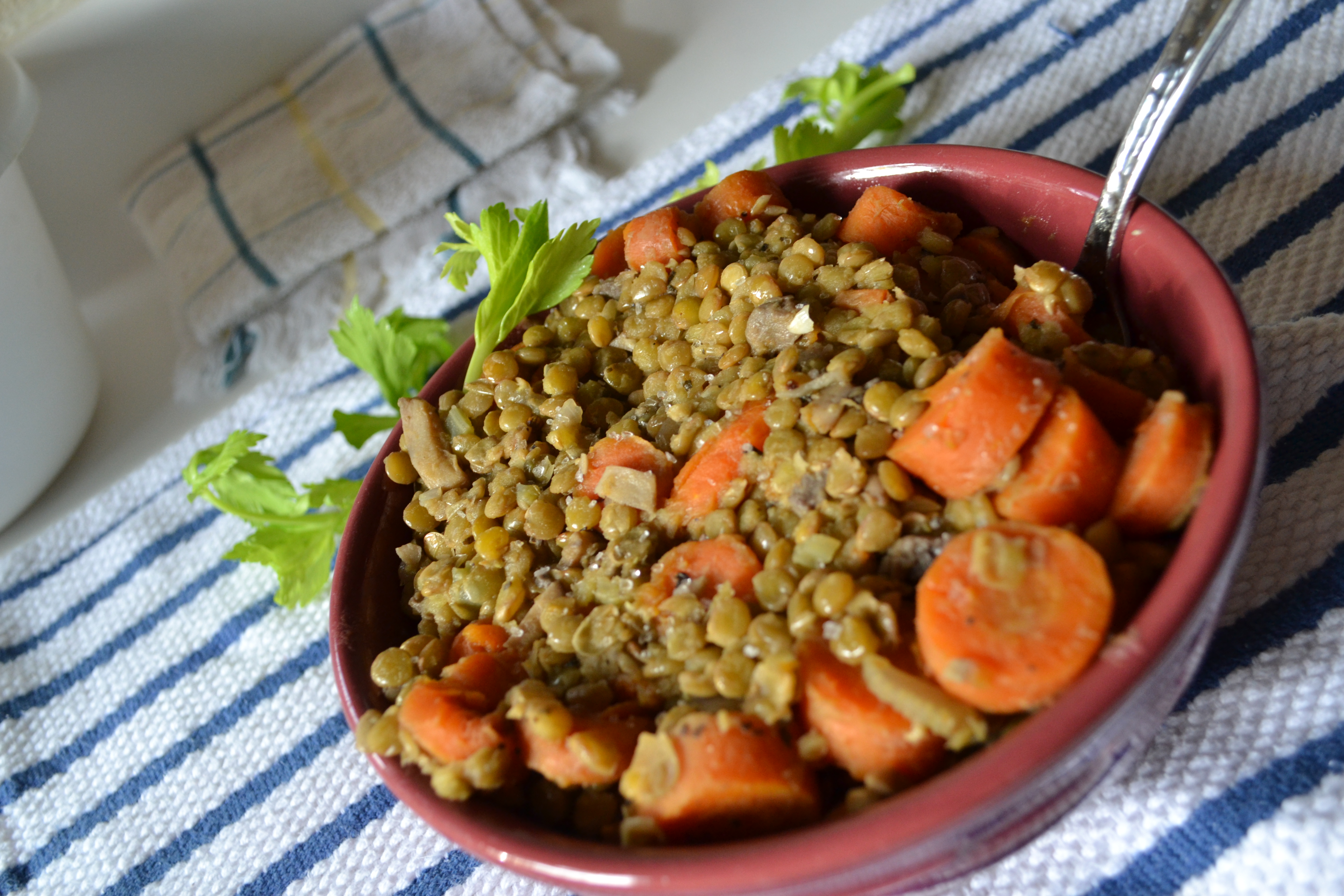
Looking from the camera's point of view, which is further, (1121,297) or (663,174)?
(663,174)

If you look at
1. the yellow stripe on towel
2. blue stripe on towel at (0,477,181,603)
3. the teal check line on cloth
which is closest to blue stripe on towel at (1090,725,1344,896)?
the teal check line on cloth

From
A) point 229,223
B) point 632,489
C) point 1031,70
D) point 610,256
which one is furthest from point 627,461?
point 229,223

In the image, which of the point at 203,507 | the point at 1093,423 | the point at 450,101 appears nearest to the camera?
the point at 1093,423

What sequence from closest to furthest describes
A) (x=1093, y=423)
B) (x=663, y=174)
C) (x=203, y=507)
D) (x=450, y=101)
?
(x=1093, y=423), (x=203, y=507), (x=663, y=174), (x=450, y=101)

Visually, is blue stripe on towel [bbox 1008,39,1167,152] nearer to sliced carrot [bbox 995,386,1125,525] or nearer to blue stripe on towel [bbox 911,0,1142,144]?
blue stripe on towel [bbox 911,0,1142,144]

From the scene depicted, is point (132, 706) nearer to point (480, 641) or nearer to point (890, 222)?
point (480, 641)

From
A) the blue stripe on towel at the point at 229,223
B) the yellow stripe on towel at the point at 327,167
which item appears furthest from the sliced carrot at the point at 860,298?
the blue stripe on towel at the point at 229,223

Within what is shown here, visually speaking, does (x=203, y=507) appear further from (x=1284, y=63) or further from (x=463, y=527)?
(x=1284, y=63)

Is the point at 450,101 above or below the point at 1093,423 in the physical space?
below

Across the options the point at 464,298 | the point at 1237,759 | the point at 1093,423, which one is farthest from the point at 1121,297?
the point at 464,298
